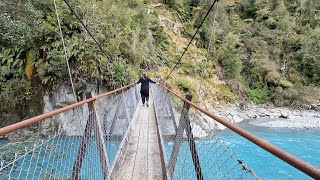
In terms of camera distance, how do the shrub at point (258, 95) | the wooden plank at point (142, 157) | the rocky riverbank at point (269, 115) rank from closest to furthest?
the wooden plank at point (142, 157)
the rocky riverbank at point (269, 115)
the shrub at point (258, 95)

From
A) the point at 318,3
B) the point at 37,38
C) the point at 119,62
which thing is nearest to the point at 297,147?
the point at 119,62

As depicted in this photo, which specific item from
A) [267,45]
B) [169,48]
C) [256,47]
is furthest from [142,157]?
[267,45]

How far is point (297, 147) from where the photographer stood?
6.84 metres

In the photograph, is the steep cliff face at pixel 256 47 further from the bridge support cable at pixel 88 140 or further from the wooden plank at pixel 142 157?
the bridge support cable at pixel 88 140

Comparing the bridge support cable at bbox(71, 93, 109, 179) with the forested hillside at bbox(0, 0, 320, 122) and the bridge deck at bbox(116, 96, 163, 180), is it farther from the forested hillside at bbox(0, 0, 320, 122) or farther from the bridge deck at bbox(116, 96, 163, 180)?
the forested hillside at bbox(0, 0, 320, 122)

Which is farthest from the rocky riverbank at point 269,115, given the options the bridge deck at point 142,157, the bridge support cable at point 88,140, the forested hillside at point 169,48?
the bridge support cable at point 88,140

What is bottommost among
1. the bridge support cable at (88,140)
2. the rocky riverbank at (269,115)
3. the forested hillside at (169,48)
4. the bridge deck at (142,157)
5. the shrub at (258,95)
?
the rocky riverbank at (269,115)

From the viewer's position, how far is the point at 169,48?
12.1 metres

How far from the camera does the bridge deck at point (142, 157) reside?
189 cm

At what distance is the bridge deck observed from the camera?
189 cm

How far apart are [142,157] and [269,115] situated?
393 inches

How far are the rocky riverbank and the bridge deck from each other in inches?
222

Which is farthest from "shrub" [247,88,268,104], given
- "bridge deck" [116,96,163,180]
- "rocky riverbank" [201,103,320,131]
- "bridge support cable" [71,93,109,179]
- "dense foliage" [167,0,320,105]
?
"bridge support cable" [71,93,109,179]

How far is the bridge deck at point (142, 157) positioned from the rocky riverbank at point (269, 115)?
5634 mm
